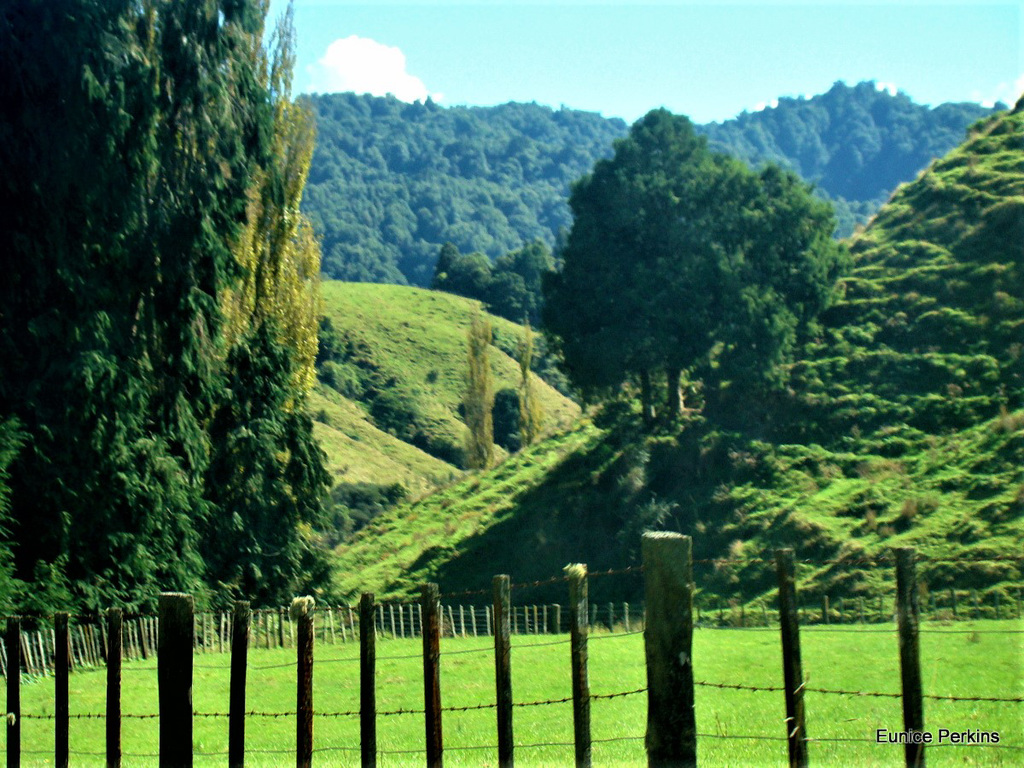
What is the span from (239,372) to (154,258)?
5768 mm

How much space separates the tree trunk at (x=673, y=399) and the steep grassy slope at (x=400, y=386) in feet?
102

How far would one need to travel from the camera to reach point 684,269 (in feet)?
153

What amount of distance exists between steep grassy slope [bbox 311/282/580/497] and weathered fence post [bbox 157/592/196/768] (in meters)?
71.4

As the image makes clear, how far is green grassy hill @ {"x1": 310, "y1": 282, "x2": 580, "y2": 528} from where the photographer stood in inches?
3477

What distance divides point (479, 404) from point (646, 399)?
2182cm

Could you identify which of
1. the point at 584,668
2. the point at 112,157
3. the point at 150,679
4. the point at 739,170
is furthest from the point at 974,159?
the point at 584,668

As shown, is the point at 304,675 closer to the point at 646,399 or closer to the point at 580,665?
the point at 580,665

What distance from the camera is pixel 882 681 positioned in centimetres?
1512

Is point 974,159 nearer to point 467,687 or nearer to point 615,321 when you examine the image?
point 615,321

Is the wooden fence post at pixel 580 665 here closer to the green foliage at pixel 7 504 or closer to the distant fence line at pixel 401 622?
the distant fence line at pixel 401 622

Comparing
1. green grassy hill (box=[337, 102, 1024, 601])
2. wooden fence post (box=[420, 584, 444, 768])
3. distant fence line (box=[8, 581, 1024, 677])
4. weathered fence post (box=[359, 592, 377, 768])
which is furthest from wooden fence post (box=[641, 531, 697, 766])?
green grassy hill (box=[337, 102, 1024, 601])

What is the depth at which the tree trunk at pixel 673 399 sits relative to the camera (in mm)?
49719

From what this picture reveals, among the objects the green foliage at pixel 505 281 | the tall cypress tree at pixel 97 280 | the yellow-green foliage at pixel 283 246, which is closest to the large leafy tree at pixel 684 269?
the yellow-green foliage at pixel 283 246

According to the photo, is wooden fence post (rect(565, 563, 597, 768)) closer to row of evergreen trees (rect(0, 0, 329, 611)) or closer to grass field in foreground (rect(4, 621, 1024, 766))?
grass field in foreground (rect(4, 621, 1024, 766))
